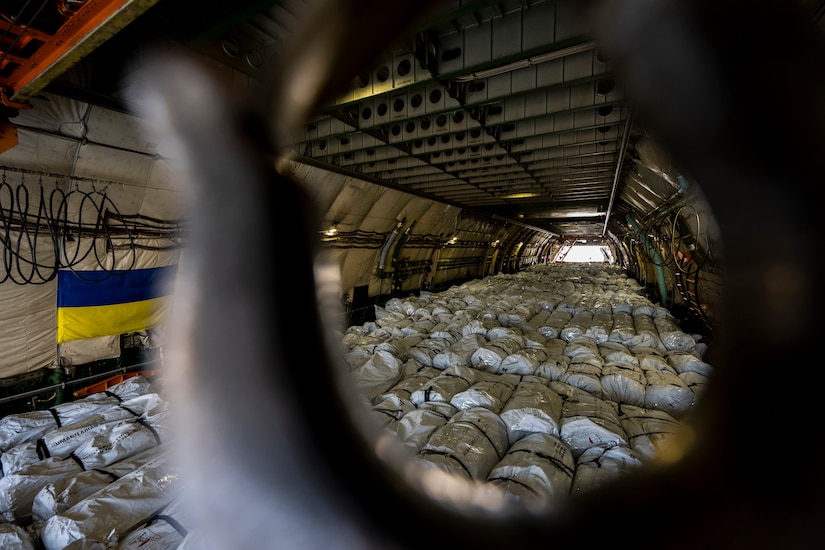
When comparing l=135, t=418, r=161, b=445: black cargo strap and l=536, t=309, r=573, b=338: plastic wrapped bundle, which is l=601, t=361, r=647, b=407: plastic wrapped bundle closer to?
l=536, t=309, r=573, b=338: plastic wrapped bundle

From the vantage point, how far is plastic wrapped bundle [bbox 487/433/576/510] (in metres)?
2.47

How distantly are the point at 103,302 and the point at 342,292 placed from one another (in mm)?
4640

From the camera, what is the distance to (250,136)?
0.51 metres

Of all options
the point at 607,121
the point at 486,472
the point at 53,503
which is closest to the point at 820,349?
the point at 486,472

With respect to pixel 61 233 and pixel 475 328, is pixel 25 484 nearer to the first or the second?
pixel 61 233

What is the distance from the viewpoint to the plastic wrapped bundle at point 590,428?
3.08 m

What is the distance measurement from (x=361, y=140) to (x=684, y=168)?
7.51 metres

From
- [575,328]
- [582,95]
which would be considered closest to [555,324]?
[575,328]

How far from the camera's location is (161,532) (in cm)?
231

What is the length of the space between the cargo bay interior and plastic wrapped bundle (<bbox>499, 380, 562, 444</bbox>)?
3 cm

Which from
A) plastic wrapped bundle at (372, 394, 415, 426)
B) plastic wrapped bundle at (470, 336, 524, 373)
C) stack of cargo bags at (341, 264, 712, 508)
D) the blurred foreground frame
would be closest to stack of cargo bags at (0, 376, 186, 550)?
the blurred foreground frame

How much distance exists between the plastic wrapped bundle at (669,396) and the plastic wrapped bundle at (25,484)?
19.4 feet

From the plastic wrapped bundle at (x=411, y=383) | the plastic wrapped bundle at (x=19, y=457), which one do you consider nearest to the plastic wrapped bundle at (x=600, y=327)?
the plastic wrapped bundle at (x=411, y=383)

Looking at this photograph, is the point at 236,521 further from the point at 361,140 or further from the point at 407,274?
the point at 407,274
